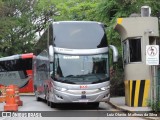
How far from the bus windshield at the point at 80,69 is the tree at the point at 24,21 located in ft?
111

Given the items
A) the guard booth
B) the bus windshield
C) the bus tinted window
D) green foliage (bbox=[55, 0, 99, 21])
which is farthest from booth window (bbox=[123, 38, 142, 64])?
green foliage (bbox=[55, 0, 99, 21])

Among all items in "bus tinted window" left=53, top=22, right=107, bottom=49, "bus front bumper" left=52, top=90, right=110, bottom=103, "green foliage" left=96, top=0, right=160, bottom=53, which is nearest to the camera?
"bus front bumper" left=52, top=90, right=110, bottom=103

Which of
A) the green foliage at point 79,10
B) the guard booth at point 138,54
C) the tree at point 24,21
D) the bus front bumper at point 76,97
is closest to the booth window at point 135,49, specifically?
the guard booth at point 138,54

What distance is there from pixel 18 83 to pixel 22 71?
3.94 ft

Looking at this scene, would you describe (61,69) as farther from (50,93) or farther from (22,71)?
(22,71)

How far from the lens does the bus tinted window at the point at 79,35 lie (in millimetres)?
19516

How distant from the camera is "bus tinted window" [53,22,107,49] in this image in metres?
19.5

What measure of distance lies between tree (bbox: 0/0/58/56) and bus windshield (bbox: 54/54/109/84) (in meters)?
33.7

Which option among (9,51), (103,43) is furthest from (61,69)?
(9,51)

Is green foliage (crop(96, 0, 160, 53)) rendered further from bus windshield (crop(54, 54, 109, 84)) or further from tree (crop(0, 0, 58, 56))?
tree (crop(0, 0, 58, 56))

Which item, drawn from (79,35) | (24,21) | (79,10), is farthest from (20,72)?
(79,35)

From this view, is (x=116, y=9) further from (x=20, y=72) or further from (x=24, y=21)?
(x=24, y=21)

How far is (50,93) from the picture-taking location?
2045cm

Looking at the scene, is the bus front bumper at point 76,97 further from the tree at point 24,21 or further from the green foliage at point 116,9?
the tree at point 24,21
